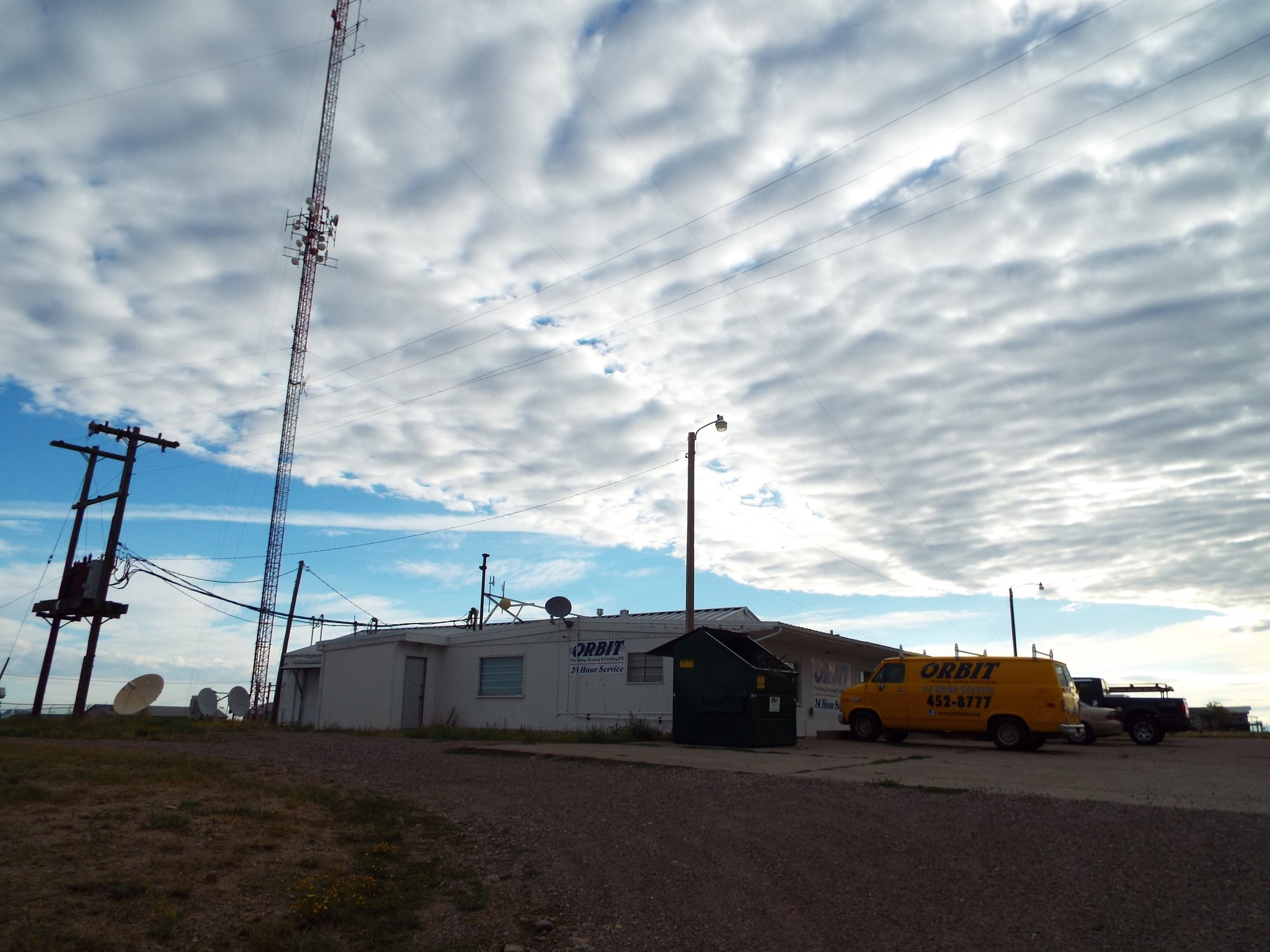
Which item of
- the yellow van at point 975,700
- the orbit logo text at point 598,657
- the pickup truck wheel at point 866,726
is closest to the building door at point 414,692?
the orbit logo text at point 598,657

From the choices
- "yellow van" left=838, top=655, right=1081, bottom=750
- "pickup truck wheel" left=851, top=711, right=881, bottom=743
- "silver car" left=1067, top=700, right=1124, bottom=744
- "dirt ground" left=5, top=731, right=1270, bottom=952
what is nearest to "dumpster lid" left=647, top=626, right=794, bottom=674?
"pickup truck wheel" left=851, top=711, right=881, bottom=743

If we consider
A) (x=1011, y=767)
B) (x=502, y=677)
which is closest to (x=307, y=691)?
(x=502, y=677)

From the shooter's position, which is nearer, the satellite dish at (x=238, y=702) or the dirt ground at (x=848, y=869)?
the dirt ground at (x=848, y=869)

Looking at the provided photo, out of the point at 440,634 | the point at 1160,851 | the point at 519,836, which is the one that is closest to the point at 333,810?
the point at 519,836

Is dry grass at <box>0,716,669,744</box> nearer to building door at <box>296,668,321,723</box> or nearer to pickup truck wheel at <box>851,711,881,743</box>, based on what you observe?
pickup truck wheel at <box>851,711,881,743</box>

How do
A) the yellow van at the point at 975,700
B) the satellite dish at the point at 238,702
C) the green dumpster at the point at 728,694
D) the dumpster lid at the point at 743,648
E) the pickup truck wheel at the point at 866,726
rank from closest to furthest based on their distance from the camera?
the green dumpster at the point at 728,694 → the dumpster lid at the point at 743,648 → the yellow van at the point at 975,700 → the pickup truck wheel at the point at 866,726 → the satellite dish at the point at 238,702

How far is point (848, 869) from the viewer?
630 cm

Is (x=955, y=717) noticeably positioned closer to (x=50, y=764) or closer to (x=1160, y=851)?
(x=1160, y=851)

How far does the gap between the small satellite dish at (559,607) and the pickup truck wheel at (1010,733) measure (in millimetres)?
10955

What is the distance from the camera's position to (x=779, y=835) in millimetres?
7301

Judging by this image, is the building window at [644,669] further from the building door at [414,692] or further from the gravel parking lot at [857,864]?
the gravel parking lot at [857,864]

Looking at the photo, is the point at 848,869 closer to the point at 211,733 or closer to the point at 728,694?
the point at 728,694

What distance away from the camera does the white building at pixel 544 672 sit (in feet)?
74.0

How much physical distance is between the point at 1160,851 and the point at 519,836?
4.98 meters
